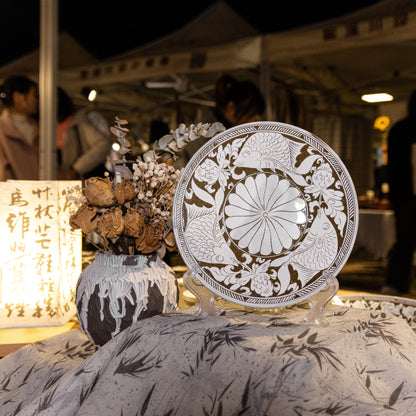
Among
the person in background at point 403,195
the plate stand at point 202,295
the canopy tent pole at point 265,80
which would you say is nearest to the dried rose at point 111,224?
the plate stand at point 202,295

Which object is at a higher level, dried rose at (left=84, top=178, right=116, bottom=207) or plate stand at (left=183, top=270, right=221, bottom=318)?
dried rose at (left=84, top=178, right=116, bottom=207)

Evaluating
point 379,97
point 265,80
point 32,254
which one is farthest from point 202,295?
point 379,97

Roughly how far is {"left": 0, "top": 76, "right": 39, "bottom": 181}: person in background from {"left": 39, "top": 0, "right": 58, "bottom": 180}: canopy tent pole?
0.16 feet

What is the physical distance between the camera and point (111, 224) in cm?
85

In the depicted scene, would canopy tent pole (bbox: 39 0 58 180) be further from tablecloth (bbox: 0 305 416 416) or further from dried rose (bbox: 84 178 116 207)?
tablecloth (bbox: 0 305 416 416)

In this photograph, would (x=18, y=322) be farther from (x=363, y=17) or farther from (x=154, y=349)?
(x=363, y=17)

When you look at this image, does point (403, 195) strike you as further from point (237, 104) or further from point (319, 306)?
point (319, 306)

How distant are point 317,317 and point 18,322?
672 mm

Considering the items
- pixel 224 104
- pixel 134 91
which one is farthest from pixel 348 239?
pixel 134 91

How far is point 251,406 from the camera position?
67cm

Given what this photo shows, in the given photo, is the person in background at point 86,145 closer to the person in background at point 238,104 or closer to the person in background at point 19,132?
the person in background at point 19,132

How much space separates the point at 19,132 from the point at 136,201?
1276 millimetres

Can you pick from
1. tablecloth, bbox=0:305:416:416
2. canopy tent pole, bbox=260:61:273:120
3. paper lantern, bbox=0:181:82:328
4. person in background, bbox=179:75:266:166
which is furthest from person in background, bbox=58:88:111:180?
tablecloth, bbox=0:305:416:416

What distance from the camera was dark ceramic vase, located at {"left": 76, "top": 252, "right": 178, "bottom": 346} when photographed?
87cm
